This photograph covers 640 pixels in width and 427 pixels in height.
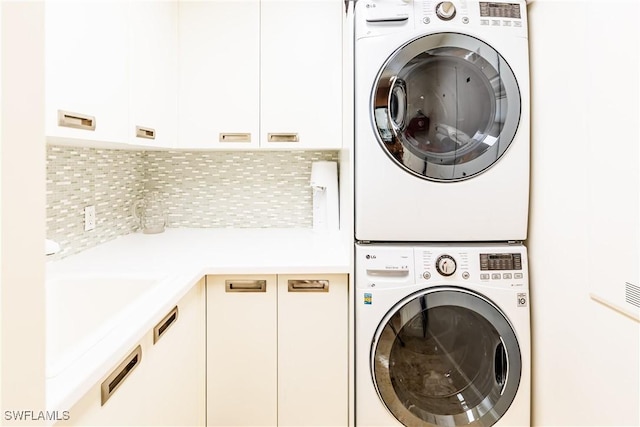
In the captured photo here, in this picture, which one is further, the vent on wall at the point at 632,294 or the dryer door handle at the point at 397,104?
the dryer door handle at the point at 397,104

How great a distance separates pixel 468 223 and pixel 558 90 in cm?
52

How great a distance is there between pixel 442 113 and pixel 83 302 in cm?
142

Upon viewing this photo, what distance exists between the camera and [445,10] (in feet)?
4.47

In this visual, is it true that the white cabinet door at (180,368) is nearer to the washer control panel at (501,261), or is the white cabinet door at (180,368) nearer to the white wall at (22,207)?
the white wall at (22,207)

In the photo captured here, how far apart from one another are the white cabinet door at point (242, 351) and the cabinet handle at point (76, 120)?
0.68m

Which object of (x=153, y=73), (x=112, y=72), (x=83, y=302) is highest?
(x=153, y=73)

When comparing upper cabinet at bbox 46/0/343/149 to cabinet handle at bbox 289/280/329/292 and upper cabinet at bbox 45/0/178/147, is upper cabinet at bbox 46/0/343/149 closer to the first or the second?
upper cabinet at bbox 45/0/178/147

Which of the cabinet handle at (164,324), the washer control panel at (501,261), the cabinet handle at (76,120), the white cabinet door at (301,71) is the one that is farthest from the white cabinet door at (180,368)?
the washer control panel at (501,261)

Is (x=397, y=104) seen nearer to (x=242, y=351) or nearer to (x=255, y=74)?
(x=255, y=74)

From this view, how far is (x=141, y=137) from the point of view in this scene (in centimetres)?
148

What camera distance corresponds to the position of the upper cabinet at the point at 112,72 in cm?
101

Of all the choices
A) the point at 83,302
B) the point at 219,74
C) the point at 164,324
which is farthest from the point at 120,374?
the point at 219,74

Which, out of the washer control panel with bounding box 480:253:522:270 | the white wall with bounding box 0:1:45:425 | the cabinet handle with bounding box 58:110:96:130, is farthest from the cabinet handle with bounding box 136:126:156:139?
the washer control panel with bounding box 480:253:522:270

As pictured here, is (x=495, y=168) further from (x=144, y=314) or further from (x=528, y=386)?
(x=144, y=314)
